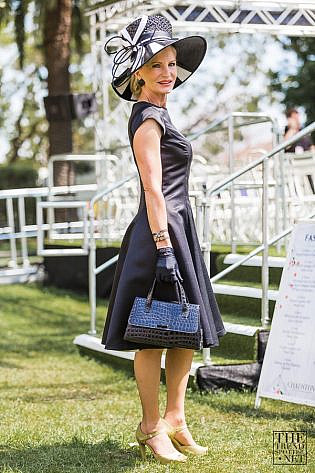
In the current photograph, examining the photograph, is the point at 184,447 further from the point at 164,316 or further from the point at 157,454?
the point at 164,316

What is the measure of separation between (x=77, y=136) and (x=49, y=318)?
2226cm

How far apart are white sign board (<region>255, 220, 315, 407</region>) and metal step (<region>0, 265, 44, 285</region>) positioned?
7404 millimetres

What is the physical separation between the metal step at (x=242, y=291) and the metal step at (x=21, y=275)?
5.93 meters

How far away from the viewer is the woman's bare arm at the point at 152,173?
13.5ft

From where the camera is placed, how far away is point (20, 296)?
11.5 meters

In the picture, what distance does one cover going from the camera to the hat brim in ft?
13.9

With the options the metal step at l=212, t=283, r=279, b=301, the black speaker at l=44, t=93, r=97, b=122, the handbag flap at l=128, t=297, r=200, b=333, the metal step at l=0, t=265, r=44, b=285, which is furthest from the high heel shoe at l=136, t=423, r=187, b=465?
the black speaker at l=44, t=93, r=97, b=122

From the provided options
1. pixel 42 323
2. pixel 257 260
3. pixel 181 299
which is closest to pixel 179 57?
pixel 181 299

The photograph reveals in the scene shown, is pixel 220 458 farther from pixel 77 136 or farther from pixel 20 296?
pixel 77 136

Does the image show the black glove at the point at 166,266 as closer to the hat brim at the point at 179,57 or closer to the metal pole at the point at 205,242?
the hat brim at the point at 179,57

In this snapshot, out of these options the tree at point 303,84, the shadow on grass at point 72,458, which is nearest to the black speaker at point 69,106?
the tree at point 303,84

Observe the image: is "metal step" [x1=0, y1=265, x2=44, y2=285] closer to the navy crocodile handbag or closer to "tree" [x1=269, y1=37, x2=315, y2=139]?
"tree" [x1=269, y1=37, x2=315, y2=139]

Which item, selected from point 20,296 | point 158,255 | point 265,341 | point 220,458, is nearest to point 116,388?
point 265,341

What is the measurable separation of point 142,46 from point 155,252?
0.92m
